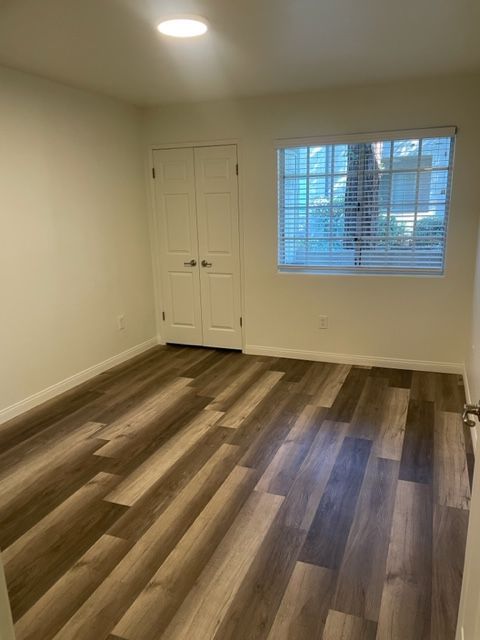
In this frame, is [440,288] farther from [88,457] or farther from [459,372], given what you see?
[88,457]

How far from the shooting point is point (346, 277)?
4164mm

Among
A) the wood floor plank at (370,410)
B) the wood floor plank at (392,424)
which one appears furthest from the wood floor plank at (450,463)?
the wood floor plank at (370,410)

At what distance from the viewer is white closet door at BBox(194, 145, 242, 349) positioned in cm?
440

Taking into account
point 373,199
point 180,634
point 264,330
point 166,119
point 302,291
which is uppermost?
point 166,119

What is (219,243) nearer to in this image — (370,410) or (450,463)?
(370,410)

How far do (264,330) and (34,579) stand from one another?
3.11m

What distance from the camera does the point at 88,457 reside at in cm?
276

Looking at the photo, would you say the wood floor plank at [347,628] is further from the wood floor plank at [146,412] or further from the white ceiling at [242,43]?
the white ceiling at [242,43]

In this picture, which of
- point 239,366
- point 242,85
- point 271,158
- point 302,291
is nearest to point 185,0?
point 242,85

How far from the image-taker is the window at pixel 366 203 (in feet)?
12.4

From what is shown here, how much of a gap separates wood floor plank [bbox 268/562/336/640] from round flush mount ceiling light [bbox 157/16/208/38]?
2663mm

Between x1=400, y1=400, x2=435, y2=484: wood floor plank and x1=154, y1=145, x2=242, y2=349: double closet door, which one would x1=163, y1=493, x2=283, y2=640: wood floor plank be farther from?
x1=154, y1=145, x2=242, y2=349: double closet door

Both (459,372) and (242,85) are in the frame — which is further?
(459,372)

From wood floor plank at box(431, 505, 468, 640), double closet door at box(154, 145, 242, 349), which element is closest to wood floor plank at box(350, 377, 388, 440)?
wood floor plank at box(431, 505, 468, 640)
